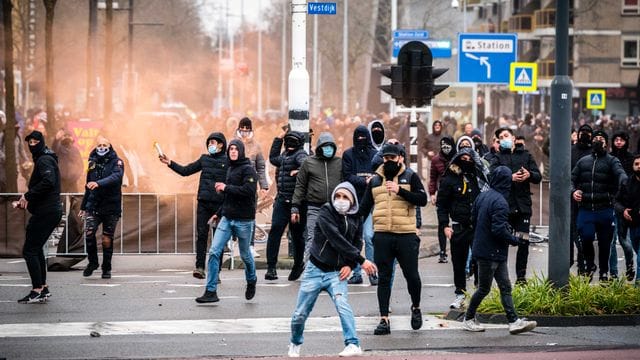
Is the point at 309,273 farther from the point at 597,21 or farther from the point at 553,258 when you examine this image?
the point at 597,21

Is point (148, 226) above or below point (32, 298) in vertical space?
above

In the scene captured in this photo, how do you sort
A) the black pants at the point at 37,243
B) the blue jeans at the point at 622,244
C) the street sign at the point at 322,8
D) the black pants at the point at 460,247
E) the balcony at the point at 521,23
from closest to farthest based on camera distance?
the black pants at the point at 460,247, the black pants at the point at 37,243, the blue jeans at the point at 622,244, the street sign at the point at 322,8, the balcony at the point at 521,23

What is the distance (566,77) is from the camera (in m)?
13.2

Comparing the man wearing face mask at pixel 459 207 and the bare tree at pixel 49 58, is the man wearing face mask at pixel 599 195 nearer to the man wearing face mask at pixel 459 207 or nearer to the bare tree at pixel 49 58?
the man wearing face mask at pixel 459 207

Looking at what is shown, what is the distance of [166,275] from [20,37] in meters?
A: 32.4

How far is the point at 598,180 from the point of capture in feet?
52.3

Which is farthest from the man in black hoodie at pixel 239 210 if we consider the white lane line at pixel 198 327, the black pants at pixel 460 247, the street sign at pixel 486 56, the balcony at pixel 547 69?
the balcony at pixel 547 69

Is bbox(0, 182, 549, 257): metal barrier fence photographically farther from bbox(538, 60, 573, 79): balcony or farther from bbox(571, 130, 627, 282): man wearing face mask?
bbox(538, 60, 573, 79): balcony

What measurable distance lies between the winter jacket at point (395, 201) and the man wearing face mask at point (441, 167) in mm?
4021

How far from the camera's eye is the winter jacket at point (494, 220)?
1203 cm

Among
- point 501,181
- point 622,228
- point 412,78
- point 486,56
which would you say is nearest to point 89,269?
point 412,78

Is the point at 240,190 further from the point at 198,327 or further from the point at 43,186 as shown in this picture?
the point at 198,327

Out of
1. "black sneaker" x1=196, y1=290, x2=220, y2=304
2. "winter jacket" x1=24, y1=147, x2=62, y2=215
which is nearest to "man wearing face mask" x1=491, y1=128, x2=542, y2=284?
"black sneaker" x1=196, y1=290, x2=220, y2=304

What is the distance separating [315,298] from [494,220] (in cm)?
221
